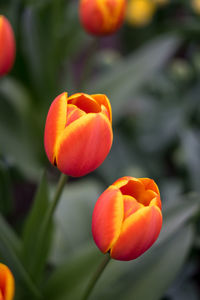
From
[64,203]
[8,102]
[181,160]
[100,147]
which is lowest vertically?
[181,160]

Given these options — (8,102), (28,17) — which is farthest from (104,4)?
(8,102)

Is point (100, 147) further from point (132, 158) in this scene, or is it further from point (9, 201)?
point (132, 158)

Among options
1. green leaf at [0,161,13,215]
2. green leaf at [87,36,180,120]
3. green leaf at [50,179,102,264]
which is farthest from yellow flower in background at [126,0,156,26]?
green leaf at [0,161,13,215]

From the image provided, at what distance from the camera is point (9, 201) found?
80 centimetres

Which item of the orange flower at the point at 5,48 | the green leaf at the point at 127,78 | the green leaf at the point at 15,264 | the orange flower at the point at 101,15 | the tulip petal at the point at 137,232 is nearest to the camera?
the tulip petal at the point at 137,232

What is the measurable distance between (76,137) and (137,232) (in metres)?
0.11

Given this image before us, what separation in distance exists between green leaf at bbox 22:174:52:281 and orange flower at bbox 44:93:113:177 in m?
0.16

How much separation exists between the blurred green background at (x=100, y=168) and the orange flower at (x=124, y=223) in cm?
16

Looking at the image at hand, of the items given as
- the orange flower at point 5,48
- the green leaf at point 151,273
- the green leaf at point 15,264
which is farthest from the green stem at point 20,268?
the orange flower at point 5,48

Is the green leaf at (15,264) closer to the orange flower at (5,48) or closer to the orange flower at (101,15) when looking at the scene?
the orange flower at (5,48)

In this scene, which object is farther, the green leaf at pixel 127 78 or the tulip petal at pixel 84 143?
the green leaf at pixel 127 78

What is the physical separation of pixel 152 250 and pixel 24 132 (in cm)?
58

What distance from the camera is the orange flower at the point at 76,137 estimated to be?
39cm

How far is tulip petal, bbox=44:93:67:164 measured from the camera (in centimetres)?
39
